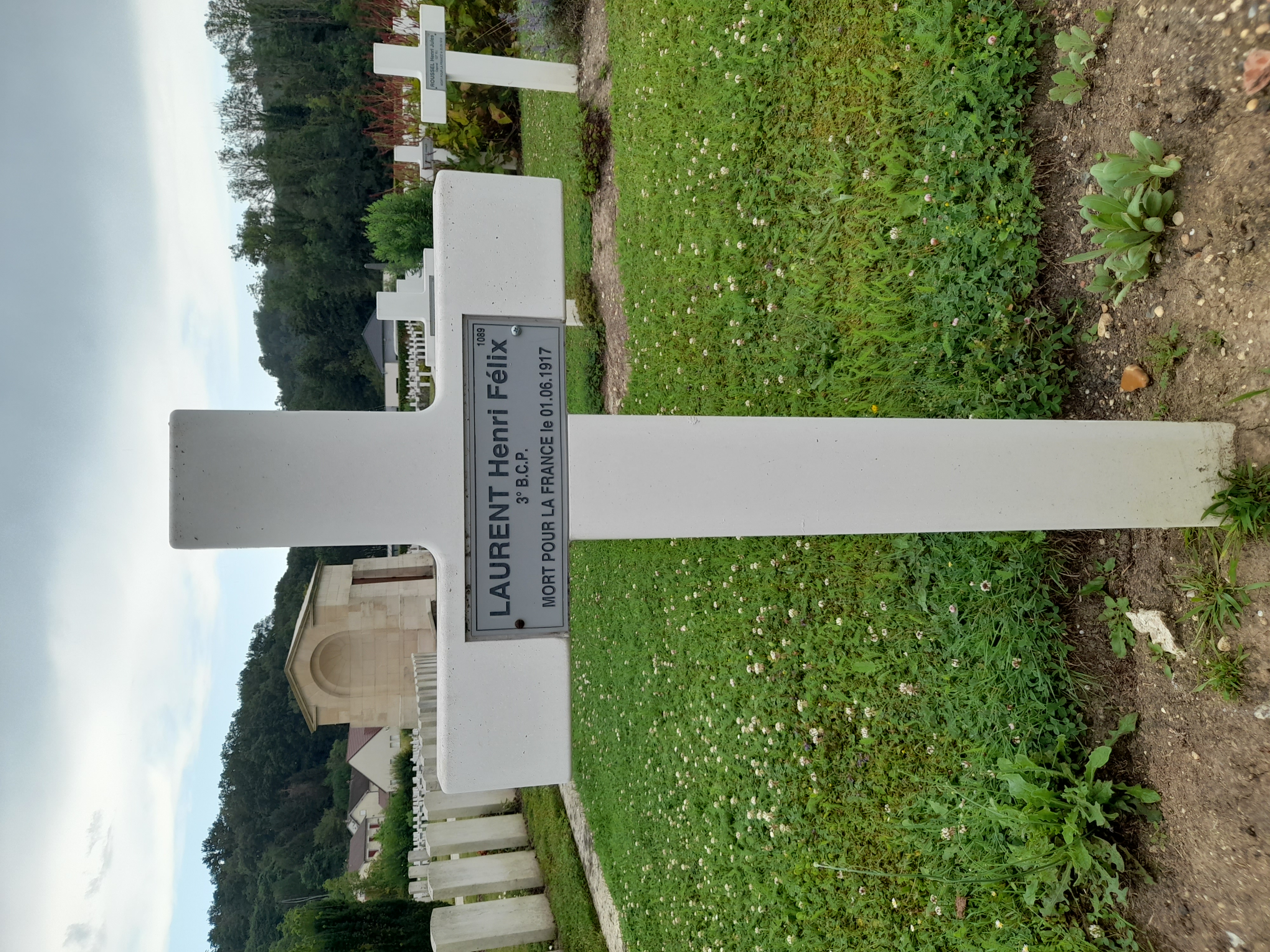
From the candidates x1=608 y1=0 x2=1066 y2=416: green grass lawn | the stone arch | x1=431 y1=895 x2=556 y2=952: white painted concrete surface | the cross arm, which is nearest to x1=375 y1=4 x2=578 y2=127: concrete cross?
x1=608 y1=0 x2=1066 y2=416: green grass lawn

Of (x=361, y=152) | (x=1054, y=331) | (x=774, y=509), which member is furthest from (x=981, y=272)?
(x=361, y=152)

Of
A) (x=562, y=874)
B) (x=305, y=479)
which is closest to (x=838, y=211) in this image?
(x=305, y=479)

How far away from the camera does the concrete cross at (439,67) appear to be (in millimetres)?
9711

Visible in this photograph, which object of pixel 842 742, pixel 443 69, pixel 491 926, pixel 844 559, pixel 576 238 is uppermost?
pixel 443 69

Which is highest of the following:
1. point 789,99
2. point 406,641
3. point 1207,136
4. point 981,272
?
point 789,99

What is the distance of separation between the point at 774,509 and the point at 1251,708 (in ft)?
7.67

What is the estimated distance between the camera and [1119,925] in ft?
11.6

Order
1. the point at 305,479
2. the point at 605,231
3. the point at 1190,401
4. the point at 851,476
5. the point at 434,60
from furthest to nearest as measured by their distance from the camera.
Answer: the point at 434,60 < the point at 605,231 < the point at 1190,401 < the point at 851,476 < the point at 305,479

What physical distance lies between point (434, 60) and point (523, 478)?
910cm

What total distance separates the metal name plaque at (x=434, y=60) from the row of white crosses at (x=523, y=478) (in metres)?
8.24

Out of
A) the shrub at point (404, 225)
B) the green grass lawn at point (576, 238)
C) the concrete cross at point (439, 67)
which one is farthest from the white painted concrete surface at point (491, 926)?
the concrete cross at point (439, 67)

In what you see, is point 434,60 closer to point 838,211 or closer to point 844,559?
point 838,211

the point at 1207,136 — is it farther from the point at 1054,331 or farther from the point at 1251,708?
the point at 1251,708

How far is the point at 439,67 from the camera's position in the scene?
975 centimetres
